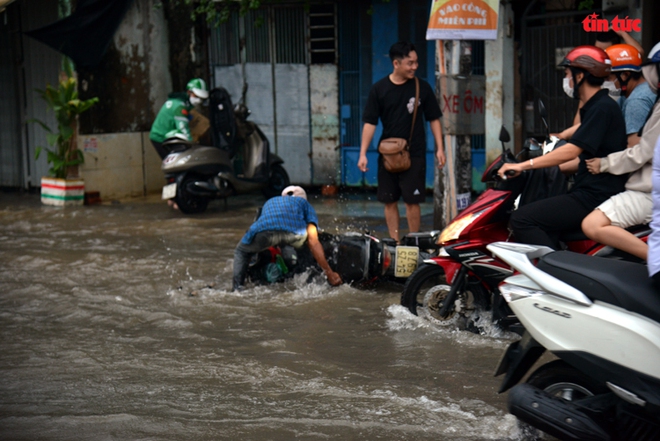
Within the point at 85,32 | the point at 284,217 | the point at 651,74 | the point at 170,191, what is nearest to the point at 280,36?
the point at 85,32

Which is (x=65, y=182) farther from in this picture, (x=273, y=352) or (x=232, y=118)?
(x=273, y=352)

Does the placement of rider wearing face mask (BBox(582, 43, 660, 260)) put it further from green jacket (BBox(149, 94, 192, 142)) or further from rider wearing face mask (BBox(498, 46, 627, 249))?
green jacket (BBox(149, 94, 192, 142))

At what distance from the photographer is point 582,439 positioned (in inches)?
144

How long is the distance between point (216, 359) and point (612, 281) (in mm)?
2763

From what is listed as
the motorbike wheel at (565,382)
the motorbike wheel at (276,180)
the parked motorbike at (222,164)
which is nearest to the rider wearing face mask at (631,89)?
the motorbike wheel at (565,382)

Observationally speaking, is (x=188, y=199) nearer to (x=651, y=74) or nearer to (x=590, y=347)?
(x=651, y=74)

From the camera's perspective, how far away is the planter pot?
12438 millimetres

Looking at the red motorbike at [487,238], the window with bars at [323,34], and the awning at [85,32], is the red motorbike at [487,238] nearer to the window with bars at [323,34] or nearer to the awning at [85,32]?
the window with bars at [323,34]

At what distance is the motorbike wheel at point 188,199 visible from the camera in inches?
447

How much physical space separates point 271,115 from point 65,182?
10.6ft

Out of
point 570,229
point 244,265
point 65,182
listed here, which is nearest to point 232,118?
point 65,182

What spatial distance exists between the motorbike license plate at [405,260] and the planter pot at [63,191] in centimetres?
708

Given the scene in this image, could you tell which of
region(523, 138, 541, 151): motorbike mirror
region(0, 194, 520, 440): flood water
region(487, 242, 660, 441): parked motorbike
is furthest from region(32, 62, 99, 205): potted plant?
region(487, 242, 660, 441): parked motorbike

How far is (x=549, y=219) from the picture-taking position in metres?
5.14
